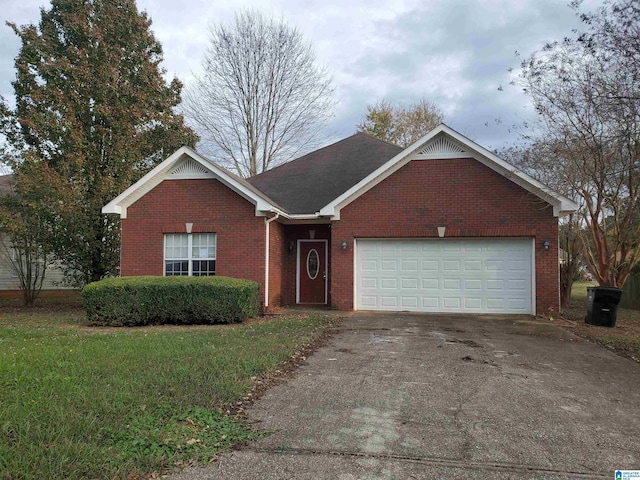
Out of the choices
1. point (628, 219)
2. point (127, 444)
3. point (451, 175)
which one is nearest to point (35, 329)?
point (127, 444)

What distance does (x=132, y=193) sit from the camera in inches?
540

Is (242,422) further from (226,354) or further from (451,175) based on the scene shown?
(451,175)

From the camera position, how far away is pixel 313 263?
Answer: 15102 millimetres

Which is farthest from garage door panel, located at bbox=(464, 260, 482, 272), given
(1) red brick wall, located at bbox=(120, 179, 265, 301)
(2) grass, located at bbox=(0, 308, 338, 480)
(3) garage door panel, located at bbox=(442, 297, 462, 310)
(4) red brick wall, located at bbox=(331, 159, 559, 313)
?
(2) grass, located at bbox=(0, 308, 338, 480)

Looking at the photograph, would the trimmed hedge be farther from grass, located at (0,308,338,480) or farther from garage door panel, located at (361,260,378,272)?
garage door panel, located at (361,260,378,272)

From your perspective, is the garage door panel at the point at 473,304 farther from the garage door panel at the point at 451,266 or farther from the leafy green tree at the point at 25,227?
the leafy green tree at the point at 25,227

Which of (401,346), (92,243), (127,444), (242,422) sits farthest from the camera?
(92,243)

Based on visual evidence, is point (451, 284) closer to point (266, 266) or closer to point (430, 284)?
point (430, 284)

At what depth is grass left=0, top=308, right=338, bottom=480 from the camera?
3.41m

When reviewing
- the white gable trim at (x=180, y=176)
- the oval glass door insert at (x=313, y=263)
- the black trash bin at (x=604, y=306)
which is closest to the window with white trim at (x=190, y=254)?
the white gable trim at (x=180, y=176)

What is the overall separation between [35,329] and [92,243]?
21.3ft

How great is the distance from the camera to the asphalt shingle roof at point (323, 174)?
15.0 meters

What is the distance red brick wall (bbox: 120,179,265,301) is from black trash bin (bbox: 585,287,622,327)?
876cm

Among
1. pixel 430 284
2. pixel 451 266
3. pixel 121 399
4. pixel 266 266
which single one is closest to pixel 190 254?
pixel 266 266
